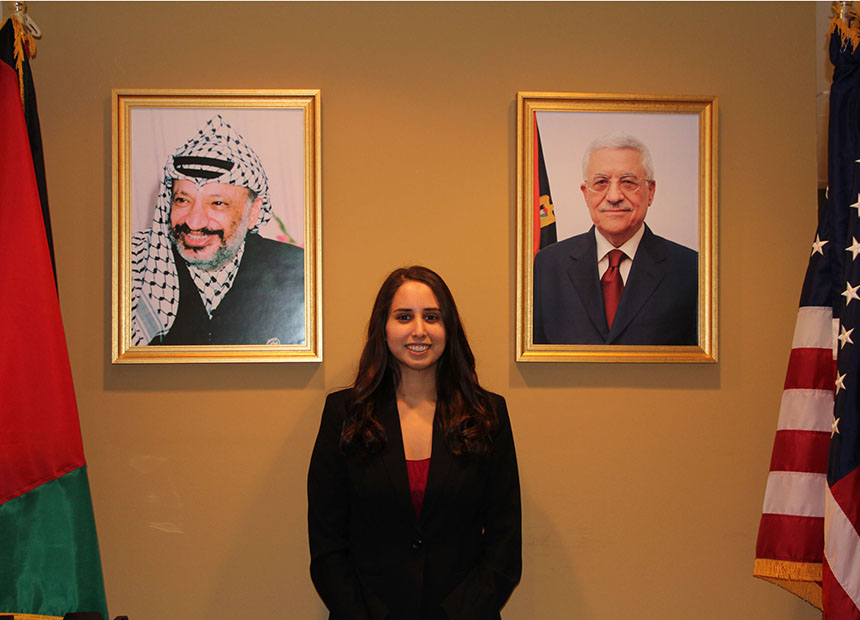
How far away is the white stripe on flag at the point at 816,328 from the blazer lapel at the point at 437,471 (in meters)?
1.25

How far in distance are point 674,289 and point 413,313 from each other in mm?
1030

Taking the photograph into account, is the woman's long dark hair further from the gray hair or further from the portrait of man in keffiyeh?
the gray hair

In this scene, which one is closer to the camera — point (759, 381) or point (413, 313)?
point (413, 313)

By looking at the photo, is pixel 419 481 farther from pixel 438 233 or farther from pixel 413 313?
pixel 438 233

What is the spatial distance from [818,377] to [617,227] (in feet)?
2.72

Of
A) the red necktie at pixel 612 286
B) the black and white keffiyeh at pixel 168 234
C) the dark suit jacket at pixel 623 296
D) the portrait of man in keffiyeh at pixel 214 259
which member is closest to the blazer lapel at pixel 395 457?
the portrait of man in keffiyeh at pixel 214 259

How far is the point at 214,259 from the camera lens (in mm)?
2484

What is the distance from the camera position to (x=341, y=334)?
8.30 ft

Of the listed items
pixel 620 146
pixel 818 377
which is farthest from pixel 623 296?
pixel 818 377

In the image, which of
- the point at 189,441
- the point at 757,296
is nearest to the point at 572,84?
the point at 757,296

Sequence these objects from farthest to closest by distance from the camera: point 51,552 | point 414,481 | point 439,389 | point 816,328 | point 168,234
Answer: point 168,234 → point 816,328 → point 439,389 → point 414,481 → point 51,552

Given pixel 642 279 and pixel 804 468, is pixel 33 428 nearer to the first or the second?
pixel 642 279

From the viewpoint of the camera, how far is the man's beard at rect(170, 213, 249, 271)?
2.47 m

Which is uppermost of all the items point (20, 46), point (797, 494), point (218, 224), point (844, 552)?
point (20, 46)
